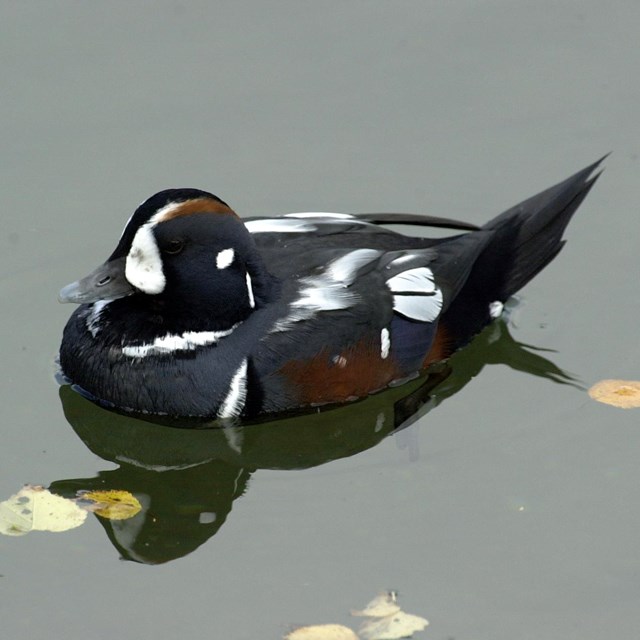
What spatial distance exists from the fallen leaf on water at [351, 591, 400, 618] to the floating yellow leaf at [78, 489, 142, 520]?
160 centimetres

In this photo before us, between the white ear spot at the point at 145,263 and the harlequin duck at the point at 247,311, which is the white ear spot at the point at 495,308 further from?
Answer: the white ear spot at the point at 145,263

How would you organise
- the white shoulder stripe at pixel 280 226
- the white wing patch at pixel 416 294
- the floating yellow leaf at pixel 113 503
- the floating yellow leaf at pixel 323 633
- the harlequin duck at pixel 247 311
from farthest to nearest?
the white shoulder stripe at pixel 280 226 < the white wing patch at pixel 416 294 < the harlequin duck at pixel 247 311 < the floating yellow leaf at pixel 113 503 < the floating yellow leaf at pixel 323 633

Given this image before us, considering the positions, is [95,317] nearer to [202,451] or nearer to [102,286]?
[102,286]

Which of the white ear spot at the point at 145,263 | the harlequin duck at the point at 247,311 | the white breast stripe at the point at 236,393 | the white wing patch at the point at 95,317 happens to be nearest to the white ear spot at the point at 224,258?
the harlequin duck at the point at 247,311

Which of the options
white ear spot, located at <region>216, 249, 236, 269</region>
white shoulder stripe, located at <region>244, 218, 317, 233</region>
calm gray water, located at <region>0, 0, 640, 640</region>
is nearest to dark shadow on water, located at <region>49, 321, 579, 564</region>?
calm gray water, located at <region>0, 0, 640, 640</region>

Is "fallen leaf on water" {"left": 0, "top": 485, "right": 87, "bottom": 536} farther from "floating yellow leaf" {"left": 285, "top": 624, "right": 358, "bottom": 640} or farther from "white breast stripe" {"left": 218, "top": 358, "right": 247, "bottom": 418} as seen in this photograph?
"floating yellow leaf" {"left": 285, "top": 624, "right": 358, "bottom": 640}

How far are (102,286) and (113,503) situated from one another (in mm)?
1344

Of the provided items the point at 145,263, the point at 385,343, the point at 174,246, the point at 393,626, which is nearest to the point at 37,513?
the point at 145,263

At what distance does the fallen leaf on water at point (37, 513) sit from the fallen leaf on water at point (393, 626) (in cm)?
190

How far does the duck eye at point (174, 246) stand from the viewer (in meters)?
9.20

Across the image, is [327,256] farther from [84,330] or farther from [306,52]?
Answer: [306,52]

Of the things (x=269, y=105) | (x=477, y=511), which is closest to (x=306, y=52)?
(x=269, y=105)

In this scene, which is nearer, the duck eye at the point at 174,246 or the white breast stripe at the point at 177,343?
the duck eye at the point at 174,246

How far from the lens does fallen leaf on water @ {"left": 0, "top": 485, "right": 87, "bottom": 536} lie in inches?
348
